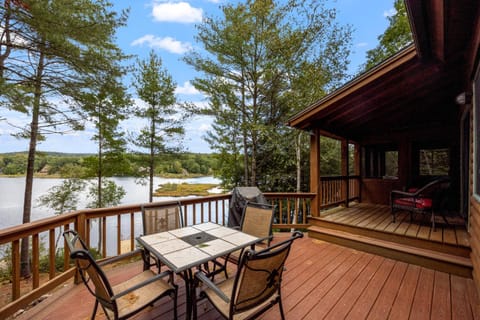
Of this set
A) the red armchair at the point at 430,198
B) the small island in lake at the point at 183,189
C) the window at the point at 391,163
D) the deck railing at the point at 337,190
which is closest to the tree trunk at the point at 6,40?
the small island in lake at the point at 183,189

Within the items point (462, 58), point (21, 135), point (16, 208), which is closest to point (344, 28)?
point (462, 58)

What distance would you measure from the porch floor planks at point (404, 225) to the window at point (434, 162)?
2025 mm

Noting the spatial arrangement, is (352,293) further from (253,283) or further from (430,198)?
(430,198)

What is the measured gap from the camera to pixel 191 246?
2.13 metres

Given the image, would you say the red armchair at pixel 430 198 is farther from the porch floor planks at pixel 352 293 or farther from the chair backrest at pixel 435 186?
the porch floor planks at pixel 352 293

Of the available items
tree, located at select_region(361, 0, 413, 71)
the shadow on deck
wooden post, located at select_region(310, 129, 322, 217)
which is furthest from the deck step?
tree, located at select_region(361, 0, 413, 71)

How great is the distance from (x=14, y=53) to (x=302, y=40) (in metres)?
8.46

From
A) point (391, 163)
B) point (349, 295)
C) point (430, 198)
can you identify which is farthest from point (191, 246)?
point (391, 163)

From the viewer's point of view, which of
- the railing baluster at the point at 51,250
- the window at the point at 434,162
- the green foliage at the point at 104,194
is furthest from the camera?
the green foliage at the point at 104,194

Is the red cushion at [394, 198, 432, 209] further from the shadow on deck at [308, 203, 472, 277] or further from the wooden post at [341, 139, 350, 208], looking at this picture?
the wooden post at [341, 139, 350, 208]

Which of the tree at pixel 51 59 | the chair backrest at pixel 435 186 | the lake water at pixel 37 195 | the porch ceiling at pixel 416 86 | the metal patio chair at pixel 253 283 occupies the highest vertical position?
the tree at pixel 51 59

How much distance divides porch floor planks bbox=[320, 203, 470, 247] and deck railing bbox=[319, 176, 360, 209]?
0.41 meters

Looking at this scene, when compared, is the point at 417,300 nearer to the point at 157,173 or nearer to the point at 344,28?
the point at 344,28

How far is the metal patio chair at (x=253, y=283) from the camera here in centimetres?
144
